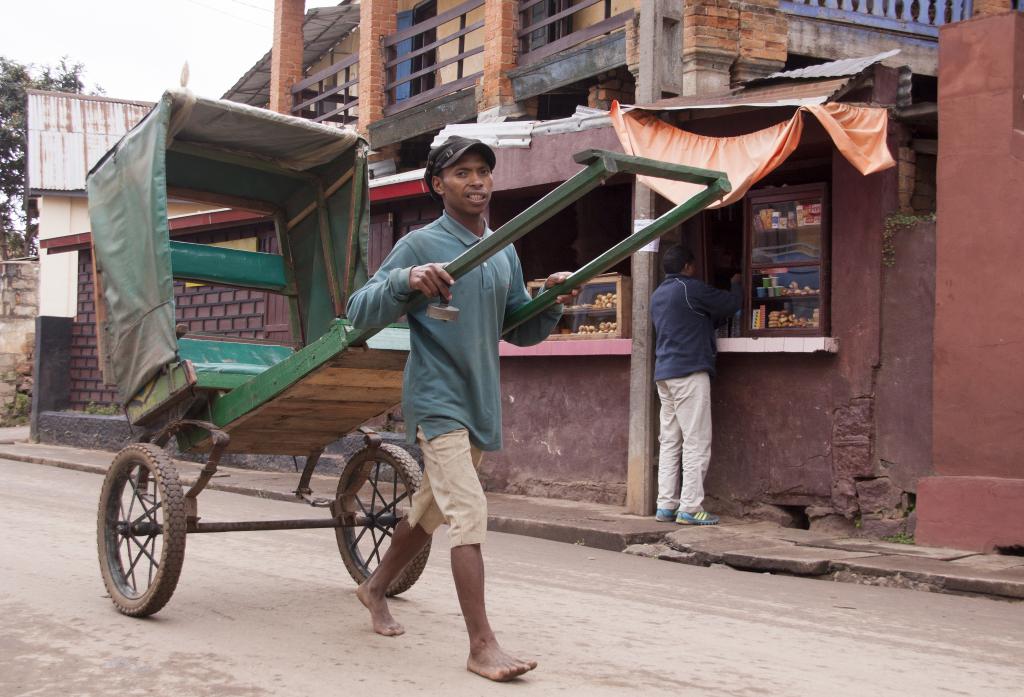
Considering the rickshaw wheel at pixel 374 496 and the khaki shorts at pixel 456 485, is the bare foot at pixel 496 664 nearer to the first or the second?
the khaki shorts at pixel 456 485

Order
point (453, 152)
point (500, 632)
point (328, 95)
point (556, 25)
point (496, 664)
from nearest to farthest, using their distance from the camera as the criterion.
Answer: point (496, 664), point (453, 152), point (500, 632), point (556, 25), point (328, 95)

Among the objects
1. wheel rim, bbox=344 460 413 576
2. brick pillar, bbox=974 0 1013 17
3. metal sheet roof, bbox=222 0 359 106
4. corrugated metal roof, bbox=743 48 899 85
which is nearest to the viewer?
wheel rim, bbox=344 460 413 576

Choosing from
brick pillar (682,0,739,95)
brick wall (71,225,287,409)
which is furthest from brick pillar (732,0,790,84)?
brick wall (71,225,287,409)

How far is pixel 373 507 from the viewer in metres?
5.93

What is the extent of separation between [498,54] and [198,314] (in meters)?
6.18

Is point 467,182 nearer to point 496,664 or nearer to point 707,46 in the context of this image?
point 496,664

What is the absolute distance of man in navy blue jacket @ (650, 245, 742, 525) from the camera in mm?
9336

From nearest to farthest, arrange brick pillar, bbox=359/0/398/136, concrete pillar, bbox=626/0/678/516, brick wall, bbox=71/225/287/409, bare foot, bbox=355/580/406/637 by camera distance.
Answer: bare foot, bbox=355/580/406/637
concrete pillar, bbox=626/0/678/516
brick wall, bbox=71/225/287/409
brick pillar, bbox=359/0/398/136

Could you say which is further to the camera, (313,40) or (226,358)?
(313,40)

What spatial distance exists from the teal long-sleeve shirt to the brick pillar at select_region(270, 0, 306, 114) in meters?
16.5

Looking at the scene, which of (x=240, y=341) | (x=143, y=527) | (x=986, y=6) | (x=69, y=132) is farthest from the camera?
(x=69, y=132)

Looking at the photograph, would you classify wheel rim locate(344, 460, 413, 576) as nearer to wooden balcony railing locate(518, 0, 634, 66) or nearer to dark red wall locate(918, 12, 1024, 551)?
dark red wall locate(918, 12, 1024, 551)

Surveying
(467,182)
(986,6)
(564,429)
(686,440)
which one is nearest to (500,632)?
(467,182)

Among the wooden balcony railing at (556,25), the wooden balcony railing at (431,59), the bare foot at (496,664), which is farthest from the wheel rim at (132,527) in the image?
the wooden balcony railing at (431,59)
